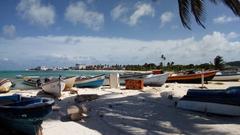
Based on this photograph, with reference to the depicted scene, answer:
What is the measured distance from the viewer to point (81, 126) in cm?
1092

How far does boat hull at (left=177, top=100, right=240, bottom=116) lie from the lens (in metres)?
12.0

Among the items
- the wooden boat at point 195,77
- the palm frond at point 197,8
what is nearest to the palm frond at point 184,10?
the palm frond at point 197,8

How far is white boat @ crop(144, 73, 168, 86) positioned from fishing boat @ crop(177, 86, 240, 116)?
43.2 feet

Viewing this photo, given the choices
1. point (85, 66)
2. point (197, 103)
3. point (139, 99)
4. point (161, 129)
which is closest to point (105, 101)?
point (139, 99)

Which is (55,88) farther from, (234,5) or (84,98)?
(234,5)

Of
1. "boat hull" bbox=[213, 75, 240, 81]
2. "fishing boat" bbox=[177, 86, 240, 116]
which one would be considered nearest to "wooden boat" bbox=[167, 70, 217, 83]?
"boat hull" bbox=[213, 75, 240, 81]

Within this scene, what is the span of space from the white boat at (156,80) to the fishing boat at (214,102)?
1316 cm

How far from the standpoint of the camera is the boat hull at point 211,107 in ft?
39.5

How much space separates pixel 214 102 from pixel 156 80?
14.9 m

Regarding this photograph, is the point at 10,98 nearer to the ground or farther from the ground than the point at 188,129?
farther from the ground

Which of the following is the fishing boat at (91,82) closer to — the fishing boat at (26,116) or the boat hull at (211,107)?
the boat hull at (211,107)

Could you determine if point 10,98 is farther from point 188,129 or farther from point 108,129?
point 188,129

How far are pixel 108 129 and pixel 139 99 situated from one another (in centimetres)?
631

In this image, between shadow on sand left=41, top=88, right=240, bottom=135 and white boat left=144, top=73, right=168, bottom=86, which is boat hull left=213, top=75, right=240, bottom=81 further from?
shadow on sand left=41, top=88, right=240, bottom=135
